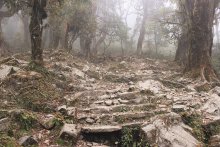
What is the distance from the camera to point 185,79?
14.5 meters

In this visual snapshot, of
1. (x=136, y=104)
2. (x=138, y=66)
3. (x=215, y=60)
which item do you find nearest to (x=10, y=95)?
(x=136, y=104)

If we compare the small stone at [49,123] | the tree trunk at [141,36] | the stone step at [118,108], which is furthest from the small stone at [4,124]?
the tree trunk at [141,36]

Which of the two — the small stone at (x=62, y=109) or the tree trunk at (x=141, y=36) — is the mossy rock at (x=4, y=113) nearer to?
the small stone at (x=62, y=109)

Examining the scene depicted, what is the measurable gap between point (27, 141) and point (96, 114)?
2.35m

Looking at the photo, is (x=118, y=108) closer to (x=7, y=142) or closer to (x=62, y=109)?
(x=62, y=109)

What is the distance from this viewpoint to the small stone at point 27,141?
6.73 meters

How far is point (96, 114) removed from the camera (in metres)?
8.64

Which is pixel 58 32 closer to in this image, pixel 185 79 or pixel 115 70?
pixel 115 70

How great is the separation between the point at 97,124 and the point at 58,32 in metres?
17.4

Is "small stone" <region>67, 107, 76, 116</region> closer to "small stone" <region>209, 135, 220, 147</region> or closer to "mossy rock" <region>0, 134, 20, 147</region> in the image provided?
"mossy rock" <region>0, 134, 20, 147</region>

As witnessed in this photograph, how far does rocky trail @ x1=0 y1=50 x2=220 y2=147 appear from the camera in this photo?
7.31 metres

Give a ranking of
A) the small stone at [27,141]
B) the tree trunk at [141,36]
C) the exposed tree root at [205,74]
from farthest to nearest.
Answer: the tree trunk at [141,36]
the exposed tree root at [205,74]
the small stone at [27,141]

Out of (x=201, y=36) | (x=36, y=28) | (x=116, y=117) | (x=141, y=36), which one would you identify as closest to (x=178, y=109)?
(x=116, y=117)

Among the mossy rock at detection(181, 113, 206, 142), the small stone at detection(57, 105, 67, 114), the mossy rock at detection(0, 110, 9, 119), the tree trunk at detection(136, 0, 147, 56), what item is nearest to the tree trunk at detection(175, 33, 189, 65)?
the tree trunk at detection(136, 0, 147, 56)
